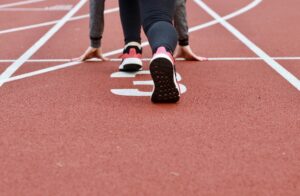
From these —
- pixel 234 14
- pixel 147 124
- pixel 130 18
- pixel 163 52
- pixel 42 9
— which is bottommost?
pixel 147 124

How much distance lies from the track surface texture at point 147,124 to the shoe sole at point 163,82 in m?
0.06

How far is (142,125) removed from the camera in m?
3.91

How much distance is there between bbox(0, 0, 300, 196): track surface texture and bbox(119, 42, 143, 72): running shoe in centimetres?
9

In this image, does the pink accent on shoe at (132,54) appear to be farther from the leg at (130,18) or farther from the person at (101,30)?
the person at (101,30)

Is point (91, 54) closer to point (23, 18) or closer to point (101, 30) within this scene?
point (101, 30)

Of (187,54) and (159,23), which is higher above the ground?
(187,54)

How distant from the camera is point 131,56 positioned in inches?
215

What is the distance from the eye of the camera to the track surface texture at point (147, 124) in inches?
118

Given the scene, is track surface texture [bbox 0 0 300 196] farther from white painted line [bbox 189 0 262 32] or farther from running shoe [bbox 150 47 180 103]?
white painted line [bbox 189 0 262 32]

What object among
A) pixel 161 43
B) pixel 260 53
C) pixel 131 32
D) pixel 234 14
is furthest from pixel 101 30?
pixel 234 14

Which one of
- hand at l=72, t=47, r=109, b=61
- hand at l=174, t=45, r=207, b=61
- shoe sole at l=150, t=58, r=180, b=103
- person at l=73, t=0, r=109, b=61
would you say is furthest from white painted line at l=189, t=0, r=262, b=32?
shoe sole at l=150, t=58, r=180, b=103

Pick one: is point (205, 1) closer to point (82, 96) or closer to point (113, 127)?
point (82, 96)

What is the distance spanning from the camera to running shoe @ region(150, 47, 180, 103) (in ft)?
13.4

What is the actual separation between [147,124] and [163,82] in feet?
1.28
